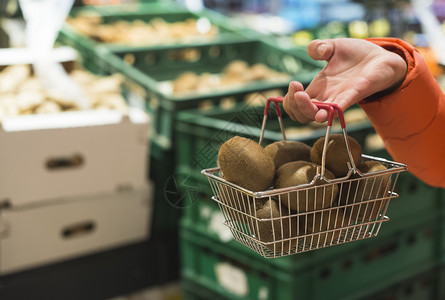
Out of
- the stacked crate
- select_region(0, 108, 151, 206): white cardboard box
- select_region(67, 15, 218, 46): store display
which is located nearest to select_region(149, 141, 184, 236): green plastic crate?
the stacked crate

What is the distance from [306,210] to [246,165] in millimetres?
108

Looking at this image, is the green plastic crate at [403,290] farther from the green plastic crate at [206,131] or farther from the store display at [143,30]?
the store display at [143,30]

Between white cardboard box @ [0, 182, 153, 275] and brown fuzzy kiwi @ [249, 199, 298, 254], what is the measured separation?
1728 millimetres

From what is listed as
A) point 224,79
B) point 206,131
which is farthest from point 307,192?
point 224,79

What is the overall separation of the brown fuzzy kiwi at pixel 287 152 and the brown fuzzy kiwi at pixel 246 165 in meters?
0.05

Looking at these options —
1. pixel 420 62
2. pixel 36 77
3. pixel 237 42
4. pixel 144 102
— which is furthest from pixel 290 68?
pixel 420 62

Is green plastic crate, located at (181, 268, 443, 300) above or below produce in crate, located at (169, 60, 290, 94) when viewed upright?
below

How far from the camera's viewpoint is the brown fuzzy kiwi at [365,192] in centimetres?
88

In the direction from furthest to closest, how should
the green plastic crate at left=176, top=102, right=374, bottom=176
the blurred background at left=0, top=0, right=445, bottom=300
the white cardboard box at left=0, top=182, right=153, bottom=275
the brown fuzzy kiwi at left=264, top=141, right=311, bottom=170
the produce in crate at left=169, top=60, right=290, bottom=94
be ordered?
the produce in crate at left=169, top=60, right=290, bottom=94
the white cardboard box at left=0, top=182, right=153, bottom=275
the blurred background at left=0, top=0, right=445, bottom=300
the green plastic crate at left=176, top=102, right=374, bottom=176
the brown fuzzy kiwi at left=264, top=141, right=311, bottom=170

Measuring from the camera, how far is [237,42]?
3932 millimetres

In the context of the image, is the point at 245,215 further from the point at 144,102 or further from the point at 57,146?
the point at 144,102

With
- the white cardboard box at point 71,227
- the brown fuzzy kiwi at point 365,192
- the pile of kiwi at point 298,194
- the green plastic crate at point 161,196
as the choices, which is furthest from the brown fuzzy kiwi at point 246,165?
the green plastic crate at point 161,196

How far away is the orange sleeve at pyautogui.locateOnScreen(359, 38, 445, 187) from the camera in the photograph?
3.39 ft

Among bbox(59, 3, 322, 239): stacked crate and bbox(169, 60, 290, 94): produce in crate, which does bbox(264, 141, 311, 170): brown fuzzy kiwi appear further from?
bbox(169, 60, 290, 94): produce in crate
